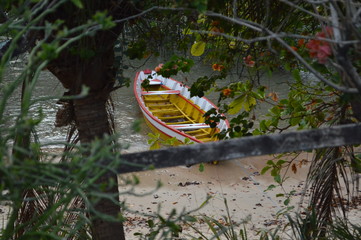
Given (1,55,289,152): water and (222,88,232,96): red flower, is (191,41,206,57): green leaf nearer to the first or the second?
(222,88,232,96): red flower

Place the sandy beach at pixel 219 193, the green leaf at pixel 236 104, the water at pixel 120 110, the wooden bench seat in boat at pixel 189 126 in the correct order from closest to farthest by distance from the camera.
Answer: the green leaf at pixel 236 104 → the sandy beach at pixel 219 193 → the wooden bench seat in boat at pixel 189 126 → the water at pixel 120 110

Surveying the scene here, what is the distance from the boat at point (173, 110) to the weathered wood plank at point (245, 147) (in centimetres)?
937

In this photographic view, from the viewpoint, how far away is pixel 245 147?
5.92 feet

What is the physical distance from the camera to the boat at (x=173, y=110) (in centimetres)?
1203

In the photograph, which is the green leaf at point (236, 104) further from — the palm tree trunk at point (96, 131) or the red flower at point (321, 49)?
the red flower at point (321, 49)

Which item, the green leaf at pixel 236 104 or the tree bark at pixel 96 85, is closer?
the tree bark at pixel 96 85

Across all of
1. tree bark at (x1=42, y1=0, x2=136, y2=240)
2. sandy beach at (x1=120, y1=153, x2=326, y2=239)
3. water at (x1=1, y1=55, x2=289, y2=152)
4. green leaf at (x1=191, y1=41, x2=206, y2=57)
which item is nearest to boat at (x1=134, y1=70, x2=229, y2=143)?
water at (x1=1, y1=55, x2=289, y2=152)

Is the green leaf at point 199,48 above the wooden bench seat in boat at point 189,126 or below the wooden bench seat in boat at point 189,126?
above

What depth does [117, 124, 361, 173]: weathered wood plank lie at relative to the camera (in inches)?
71.1

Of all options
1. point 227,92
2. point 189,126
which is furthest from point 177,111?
point 227,92

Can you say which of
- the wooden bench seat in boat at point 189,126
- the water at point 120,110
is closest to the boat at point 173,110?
the wooden bench seat in boat at point 189,126

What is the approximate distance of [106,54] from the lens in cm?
355

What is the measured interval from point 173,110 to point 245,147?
39.7 ft

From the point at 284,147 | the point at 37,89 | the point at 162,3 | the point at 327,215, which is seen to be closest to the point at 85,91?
the point at 284,147
